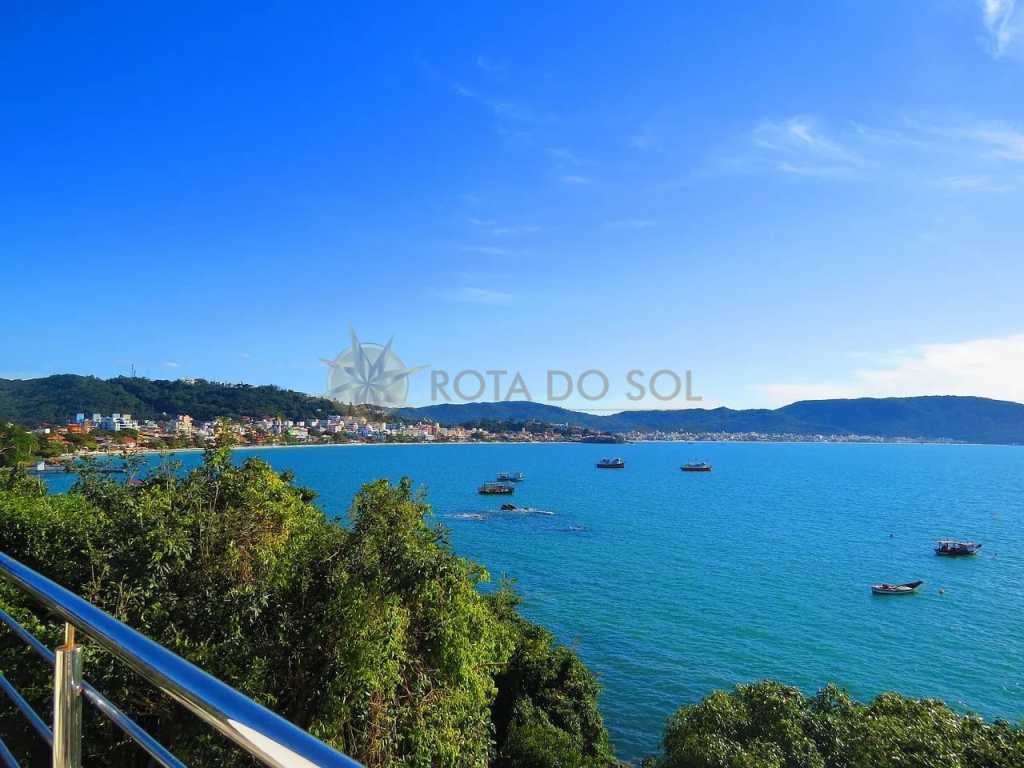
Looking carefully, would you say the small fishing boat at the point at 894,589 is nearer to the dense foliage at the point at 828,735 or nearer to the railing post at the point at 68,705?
the dense foliage at the point at 828,735

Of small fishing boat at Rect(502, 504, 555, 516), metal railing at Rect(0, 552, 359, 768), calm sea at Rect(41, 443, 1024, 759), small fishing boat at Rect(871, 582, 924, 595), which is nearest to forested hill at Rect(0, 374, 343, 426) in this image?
small fishing boat at Rect(502, 504, 555, 516)

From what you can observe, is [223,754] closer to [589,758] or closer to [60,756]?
[60,756]

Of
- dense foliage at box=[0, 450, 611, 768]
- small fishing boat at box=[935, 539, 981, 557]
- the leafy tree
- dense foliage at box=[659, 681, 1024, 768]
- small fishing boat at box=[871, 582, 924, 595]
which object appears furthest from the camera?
the leafy tree

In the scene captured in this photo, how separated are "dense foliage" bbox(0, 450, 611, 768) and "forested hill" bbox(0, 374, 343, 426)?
85.7 m

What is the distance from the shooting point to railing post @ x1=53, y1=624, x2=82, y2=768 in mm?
1330

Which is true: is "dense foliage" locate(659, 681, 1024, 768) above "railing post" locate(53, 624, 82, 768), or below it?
below

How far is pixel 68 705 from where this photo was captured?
1341 mm

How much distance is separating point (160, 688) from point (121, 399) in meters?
132

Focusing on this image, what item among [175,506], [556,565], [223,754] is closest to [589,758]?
[223,754]

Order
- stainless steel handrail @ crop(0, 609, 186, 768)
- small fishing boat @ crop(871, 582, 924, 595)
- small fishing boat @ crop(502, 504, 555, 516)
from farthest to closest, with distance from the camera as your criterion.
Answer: small fishing boat @ crop(502, 504, 555, 516) → small fishing boat @ crop(871, 582, 924, 595) → stainless steel handrail @ crop(0, 609, 186, 768)

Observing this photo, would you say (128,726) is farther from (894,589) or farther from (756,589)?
(894,589)

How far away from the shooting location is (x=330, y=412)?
177375mm

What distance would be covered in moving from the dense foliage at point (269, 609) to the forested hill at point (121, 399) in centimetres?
8571

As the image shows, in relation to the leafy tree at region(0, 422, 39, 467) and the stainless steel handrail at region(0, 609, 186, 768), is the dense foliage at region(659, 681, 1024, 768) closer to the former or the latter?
the stainless steel handrail at region(0, 609, 186, 768)
